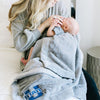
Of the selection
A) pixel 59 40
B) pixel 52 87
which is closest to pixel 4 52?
pixel 59 40

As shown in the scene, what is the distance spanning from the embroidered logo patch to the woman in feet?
1.25

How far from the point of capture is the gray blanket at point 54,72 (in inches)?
36.9

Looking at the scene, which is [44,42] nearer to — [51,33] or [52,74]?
[51,33]

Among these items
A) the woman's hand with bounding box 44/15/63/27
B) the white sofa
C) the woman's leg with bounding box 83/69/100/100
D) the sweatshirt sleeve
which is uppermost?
the woman's hand with bounding box 44/15/63/27

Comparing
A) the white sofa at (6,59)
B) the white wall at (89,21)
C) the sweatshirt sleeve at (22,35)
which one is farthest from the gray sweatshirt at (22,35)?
the white wall at (89,21)

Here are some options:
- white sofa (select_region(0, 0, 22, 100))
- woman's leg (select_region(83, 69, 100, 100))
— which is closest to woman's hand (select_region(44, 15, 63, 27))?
white sofa (select_region(0, 0, 22, 100))

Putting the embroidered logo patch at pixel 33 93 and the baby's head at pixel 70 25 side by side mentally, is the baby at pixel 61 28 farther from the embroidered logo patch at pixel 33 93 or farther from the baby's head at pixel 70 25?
the embroidered logo patch at pixel 33 93

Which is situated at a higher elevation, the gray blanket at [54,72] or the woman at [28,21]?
the woman at [28,21]

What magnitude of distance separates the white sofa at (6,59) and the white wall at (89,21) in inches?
29.2

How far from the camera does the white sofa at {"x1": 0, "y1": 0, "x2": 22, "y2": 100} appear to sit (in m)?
1.02

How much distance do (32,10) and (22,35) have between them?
0.19 meters

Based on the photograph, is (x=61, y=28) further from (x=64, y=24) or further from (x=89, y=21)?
(x=89, y=21)

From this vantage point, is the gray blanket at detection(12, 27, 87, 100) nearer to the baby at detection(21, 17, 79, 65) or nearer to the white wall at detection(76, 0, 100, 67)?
the baby at detection(21, 17, 79, 65)

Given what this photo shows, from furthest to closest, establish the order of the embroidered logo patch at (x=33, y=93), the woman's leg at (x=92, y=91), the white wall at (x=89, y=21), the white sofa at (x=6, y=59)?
the white wall at (x=89, y=21) < the woman's leg at (x=92, y=91) < the white sofa at (x=6, y=59) < the embroidered logo patch at (x=33, y=93)
